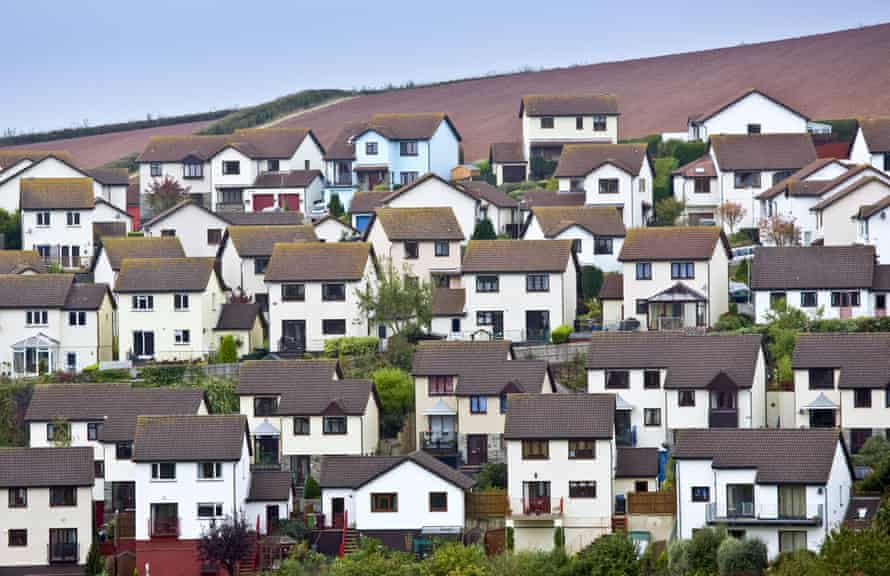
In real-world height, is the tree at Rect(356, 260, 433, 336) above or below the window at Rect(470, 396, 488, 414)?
above

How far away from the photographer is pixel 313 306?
8894 cm

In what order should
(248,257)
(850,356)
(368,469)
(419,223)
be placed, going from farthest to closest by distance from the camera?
1. (419,223)
2. (248,257)
3. (850,356)
4. (368,469)

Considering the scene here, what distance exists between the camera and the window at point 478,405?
7975cm

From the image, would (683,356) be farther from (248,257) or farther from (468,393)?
(248,257)

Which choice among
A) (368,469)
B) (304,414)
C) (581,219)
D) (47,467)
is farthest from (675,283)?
(47,467)

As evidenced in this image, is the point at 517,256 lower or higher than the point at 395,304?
higher

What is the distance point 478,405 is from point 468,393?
0.59 m

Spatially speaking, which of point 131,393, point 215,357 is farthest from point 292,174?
point 131,393

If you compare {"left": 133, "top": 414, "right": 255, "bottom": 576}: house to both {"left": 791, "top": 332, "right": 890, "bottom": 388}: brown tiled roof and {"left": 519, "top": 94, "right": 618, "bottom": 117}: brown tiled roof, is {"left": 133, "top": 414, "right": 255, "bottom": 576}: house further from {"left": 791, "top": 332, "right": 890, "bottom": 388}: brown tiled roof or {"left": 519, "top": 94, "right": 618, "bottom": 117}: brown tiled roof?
{"left": 519, "top": 94, "right": 618, "bottom": 117}: brown tiled roof

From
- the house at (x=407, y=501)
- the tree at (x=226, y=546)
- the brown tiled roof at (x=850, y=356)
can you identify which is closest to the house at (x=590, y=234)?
the brown tiled roof at (x=850, y=356)

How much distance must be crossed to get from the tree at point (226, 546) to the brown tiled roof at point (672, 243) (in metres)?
20.6

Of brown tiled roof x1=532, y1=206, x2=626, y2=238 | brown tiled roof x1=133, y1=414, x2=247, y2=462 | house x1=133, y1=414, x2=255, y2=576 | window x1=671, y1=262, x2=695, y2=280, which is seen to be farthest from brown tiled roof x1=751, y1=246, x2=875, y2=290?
house x1=133, y1=414, x2=255, y2=576

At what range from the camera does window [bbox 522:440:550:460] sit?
7469 cm

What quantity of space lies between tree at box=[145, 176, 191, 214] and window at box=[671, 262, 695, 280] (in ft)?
90.2
